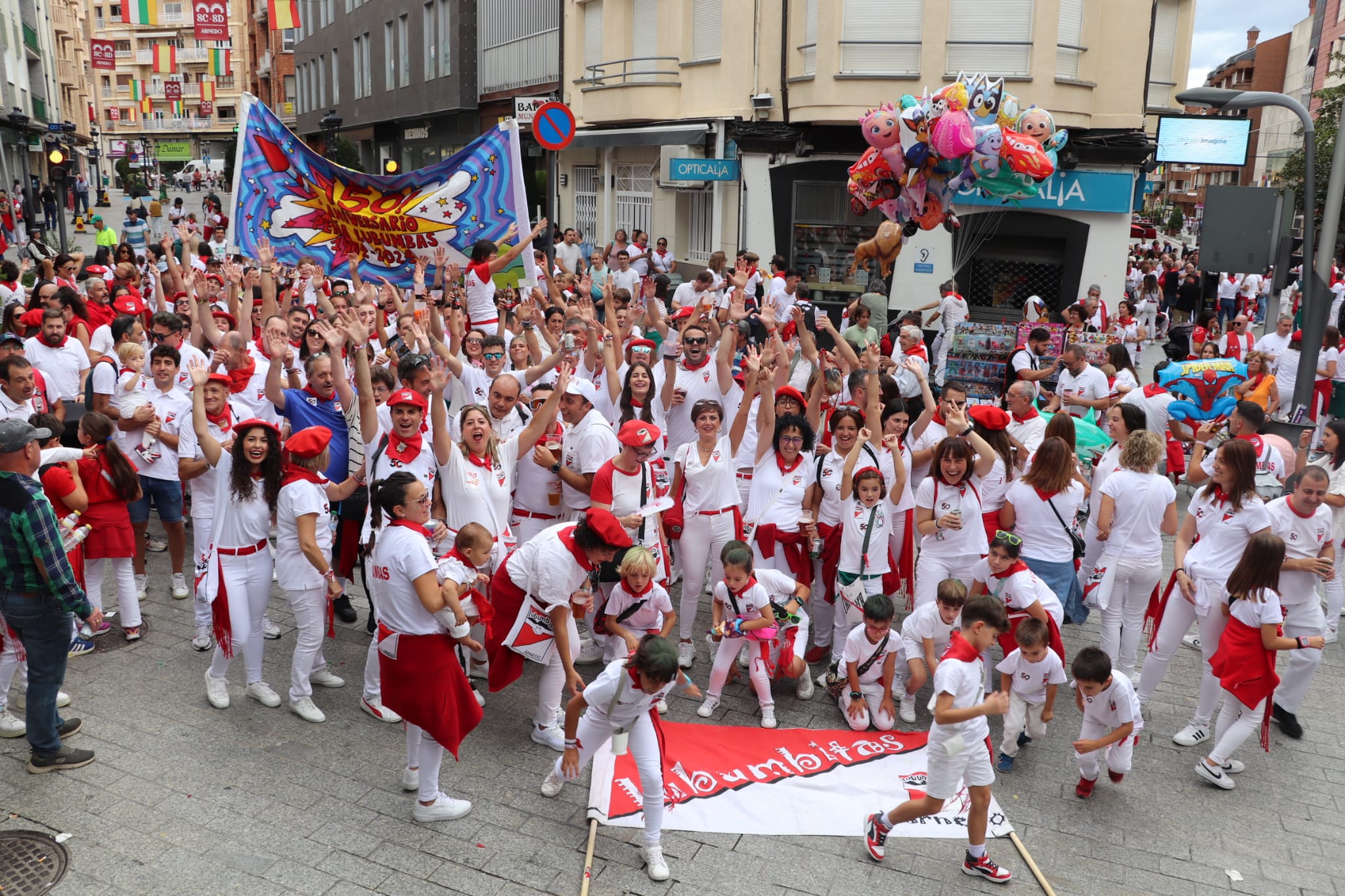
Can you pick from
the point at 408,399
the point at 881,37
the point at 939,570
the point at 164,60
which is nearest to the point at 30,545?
the point at 408,399

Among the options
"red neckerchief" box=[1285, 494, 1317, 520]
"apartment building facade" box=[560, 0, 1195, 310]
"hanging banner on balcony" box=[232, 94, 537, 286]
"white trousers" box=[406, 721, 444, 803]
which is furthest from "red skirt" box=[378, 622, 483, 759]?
"apartment building facade" box=[560, 0, 1195, 310]

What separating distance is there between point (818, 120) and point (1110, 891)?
1590cm

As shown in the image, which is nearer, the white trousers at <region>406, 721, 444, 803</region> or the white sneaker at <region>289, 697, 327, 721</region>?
the white trousers at <region>406, 721, 444, 803</region>

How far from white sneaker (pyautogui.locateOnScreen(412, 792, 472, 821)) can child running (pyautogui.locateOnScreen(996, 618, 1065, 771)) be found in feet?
9.62

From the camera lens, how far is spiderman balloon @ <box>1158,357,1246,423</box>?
1022 cm

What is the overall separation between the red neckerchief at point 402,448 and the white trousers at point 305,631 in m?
0.87

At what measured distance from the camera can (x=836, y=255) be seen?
65.8 feet

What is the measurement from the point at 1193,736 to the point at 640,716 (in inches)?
140

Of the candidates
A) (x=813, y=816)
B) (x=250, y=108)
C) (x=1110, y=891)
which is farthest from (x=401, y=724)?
(x=250, y=108)

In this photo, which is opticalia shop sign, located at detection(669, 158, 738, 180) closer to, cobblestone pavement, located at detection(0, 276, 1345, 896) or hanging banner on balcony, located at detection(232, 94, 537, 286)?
hanging banner on balcony, located at detection(232, 94, 537, 286)

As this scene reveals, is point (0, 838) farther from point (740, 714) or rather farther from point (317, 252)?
point (317, 252)

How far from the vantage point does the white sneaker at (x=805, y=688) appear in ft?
22.2

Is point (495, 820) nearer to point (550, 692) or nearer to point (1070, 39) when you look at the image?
point (550, 692)

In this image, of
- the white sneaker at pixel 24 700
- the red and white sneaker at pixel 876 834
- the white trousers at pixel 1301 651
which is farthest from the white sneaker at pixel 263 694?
the white trousers at pixel 1301 651
